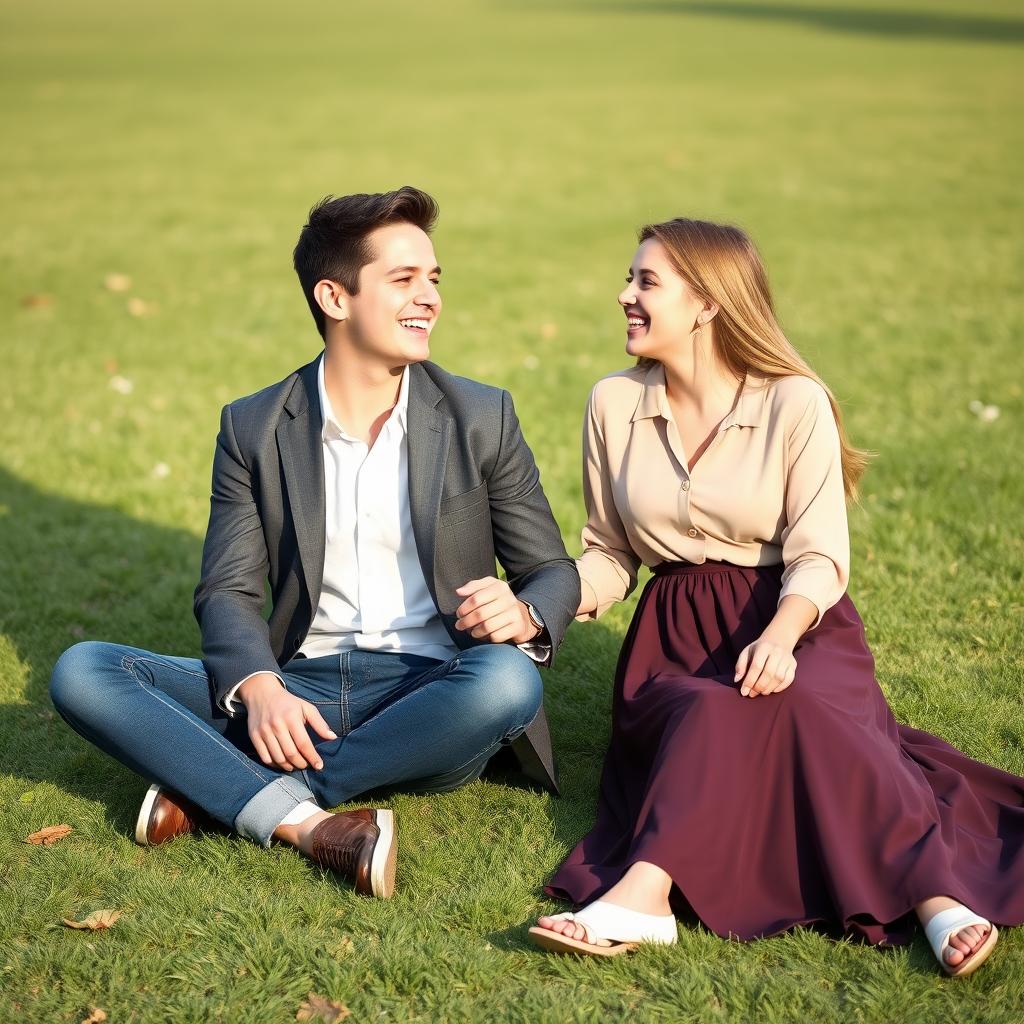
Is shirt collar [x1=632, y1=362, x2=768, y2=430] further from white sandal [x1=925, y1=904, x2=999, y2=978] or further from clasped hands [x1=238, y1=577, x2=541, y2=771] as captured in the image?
white sandal [x1=925, y1=904, x2=999, y2=978]

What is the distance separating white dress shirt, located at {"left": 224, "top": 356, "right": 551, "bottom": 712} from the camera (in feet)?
14.2

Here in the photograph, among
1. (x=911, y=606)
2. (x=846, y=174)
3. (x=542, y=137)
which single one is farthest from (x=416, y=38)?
(x=911, y=606)

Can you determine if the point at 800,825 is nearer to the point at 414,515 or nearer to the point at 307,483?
the point at 414,515

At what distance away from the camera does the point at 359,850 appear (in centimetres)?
376

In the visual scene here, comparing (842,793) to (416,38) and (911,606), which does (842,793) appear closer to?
(911,606)

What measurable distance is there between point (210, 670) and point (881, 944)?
84.1 inches

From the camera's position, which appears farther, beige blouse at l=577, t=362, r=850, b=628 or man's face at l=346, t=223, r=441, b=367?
man's face at l=346, t=223, r=441, b=367

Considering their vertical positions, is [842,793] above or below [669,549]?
below

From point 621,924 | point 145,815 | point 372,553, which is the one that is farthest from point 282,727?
point 621,924

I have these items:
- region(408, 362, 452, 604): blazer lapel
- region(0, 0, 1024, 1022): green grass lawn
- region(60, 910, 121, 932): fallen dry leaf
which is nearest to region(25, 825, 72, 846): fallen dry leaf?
region(0, 0, 1024, 1022): green grass lawn

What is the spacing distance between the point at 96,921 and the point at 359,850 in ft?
2.42

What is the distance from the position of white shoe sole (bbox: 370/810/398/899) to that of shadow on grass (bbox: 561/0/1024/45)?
36172mm

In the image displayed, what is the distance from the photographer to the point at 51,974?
3465 millimetres

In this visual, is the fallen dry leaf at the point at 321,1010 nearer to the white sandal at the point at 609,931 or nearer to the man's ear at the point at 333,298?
the white sandal at the point at 609,931
